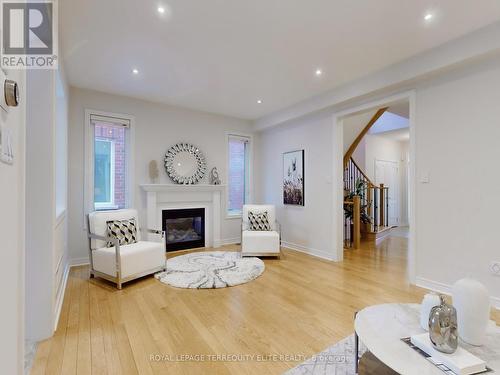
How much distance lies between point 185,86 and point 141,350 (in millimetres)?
3344

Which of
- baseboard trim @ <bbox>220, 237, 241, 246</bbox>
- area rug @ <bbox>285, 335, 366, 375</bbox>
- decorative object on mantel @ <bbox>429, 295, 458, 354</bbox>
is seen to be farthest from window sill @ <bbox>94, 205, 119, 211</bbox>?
decorative object on mantel @ <bbox>429, 295, 458, 354</bbox>

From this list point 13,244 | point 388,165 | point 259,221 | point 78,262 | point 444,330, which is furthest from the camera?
point 388,165

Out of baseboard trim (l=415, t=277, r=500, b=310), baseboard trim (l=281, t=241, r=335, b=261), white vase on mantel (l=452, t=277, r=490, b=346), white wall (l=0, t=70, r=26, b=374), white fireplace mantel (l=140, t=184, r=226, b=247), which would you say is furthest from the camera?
white fireplace mantel (l=140, t=184, r=226, b=247)

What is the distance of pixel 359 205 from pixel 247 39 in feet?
12.8

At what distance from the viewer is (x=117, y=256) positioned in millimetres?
3039

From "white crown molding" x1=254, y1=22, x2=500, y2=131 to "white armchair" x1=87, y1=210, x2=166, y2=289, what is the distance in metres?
3.30

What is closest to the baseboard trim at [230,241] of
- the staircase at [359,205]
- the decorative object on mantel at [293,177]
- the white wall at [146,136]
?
the white wall at [146,136]

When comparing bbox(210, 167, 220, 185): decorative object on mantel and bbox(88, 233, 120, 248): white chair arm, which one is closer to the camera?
bbox(88, 233, 120, 248): white chair arm

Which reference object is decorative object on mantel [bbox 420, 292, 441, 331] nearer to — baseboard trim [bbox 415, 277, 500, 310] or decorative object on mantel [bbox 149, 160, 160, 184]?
baseboard trim [bbox 415, 277, 500, 310]

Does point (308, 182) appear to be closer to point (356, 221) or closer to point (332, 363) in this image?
point (356, 221)

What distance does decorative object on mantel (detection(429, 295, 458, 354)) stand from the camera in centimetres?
126

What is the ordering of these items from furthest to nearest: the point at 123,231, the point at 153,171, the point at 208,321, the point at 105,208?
the point at 153,171, the point at 105,208, the point at 123,231, the point at 208,321

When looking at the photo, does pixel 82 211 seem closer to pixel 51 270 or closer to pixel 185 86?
pixel 51 270

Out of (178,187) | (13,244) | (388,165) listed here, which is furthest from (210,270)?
(388,165)
